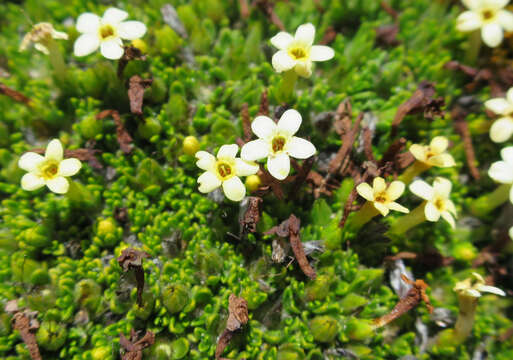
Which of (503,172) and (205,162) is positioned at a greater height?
(205,162)

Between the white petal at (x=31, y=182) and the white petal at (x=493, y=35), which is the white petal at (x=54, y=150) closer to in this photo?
the white petal at (x=31, y=182)

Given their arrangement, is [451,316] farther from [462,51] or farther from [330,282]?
[462,51]

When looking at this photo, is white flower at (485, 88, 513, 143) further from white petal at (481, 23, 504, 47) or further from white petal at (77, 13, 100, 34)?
white petal at (77, 13, 100, 34)

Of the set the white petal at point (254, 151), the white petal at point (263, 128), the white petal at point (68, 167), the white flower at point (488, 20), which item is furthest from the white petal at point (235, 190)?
the white flower at point (488, 20)

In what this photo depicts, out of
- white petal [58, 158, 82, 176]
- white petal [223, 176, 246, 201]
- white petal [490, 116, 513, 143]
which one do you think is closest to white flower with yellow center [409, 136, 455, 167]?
white petal [490, 116, 513, 143]

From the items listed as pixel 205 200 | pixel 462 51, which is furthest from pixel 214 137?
pixel 462 51

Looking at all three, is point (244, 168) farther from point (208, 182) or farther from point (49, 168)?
point (49, 168)

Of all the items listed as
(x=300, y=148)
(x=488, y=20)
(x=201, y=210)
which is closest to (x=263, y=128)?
(x=300, y=148)

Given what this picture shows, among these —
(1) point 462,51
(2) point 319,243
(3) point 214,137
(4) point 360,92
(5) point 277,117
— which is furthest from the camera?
(1) point 462,51
